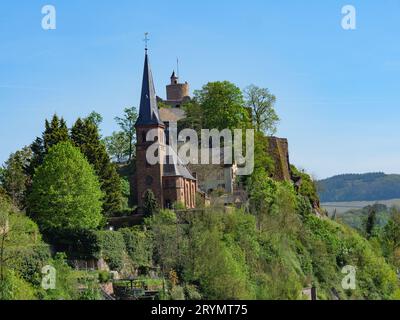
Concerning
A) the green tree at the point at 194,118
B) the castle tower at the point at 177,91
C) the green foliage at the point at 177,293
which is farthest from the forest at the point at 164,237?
the castle tower at the point at 177,91

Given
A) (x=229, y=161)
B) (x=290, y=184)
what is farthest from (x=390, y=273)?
(x=229, y=161)

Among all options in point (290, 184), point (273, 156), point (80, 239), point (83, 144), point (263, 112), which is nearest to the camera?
point (80, 239)

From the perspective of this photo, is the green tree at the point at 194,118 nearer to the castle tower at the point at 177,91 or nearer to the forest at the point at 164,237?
the forest at the point at 164,237

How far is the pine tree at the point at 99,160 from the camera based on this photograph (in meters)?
57.4

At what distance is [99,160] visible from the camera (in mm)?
57938

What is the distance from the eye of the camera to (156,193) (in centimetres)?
6078

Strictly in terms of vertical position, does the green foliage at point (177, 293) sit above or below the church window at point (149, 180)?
below

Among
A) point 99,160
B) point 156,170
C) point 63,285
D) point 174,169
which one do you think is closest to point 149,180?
point 156,170

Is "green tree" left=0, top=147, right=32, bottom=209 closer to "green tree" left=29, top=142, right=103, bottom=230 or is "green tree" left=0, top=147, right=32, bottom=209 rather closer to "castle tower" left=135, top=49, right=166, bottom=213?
"green tree" left=29, top=142, right=103, bottom=230

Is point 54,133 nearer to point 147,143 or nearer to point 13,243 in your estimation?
point 147,143

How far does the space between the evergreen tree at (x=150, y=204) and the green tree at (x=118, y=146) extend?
2559 cm

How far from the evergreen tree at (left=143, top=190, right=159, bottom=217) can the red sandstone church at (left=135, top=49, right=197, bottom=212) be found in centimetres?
109

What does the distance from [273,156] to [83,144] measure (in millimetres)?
25848
